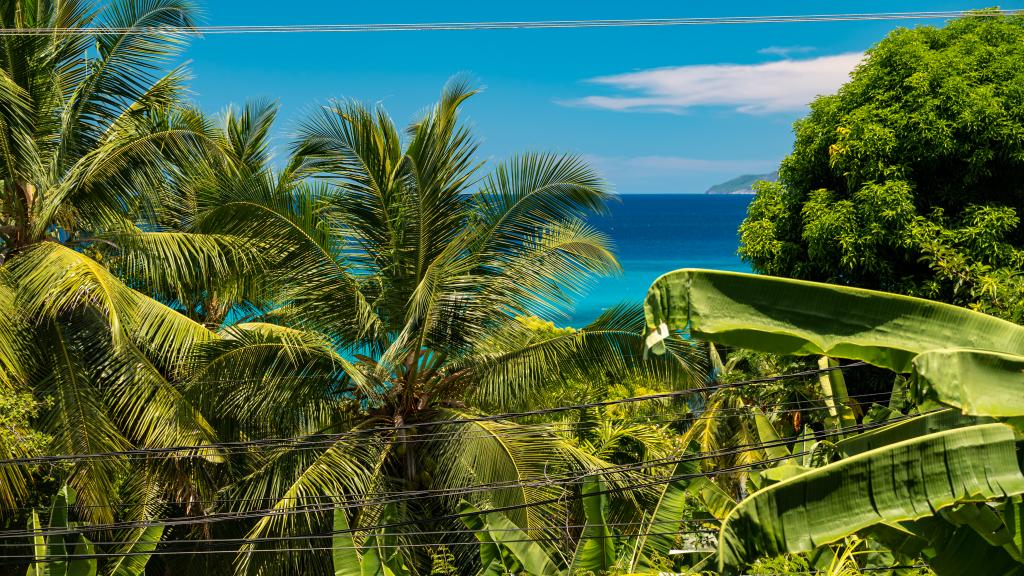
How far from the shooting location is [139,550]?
27.3ft

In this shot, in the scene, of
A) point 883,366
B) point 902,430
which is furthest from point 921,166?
point 883,366

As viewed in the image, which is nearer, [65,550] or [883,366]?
[883,366]

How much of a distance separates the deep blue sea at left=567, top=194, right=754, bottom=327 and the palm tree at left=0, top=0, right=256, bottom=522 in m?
41.2

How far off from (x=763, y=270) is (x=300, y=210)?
750cm

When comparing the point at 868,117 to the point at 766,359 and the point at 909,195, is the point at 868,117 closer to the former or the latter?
the point at 909,195

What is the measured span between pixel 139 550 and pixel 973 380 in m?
7.55

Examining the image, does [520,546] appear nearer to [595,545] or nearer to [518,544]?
[518,544]

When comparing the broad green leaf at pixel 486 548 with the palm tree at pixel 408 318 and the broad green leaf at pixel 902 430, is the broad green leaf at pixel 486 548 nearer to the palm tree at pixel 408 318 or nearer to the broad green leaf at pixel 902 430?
the palm tree at pixel 408 318

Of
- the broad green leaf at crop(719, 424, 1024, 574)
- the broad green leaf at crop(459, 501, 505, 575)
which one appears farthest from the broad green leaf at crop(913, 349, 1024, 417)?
the broad green leaf at crop(459, 501, 505, 575)

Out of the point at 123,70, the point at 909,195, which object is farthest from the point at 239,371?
the point at 909,195

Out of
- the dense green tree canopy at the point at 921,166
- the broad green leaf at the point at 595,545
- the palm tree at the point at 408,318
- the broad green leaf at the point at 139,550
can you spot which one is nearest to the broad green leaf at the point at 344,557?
the palm tree at the point at 408,318

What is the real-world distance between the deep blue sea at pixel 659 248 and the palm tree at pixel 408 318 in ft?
136

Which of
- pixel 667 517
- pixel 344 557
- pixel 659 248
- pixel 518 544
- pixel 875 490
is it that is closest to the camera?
pixel 875 490

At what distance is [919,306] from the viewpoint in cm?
394
